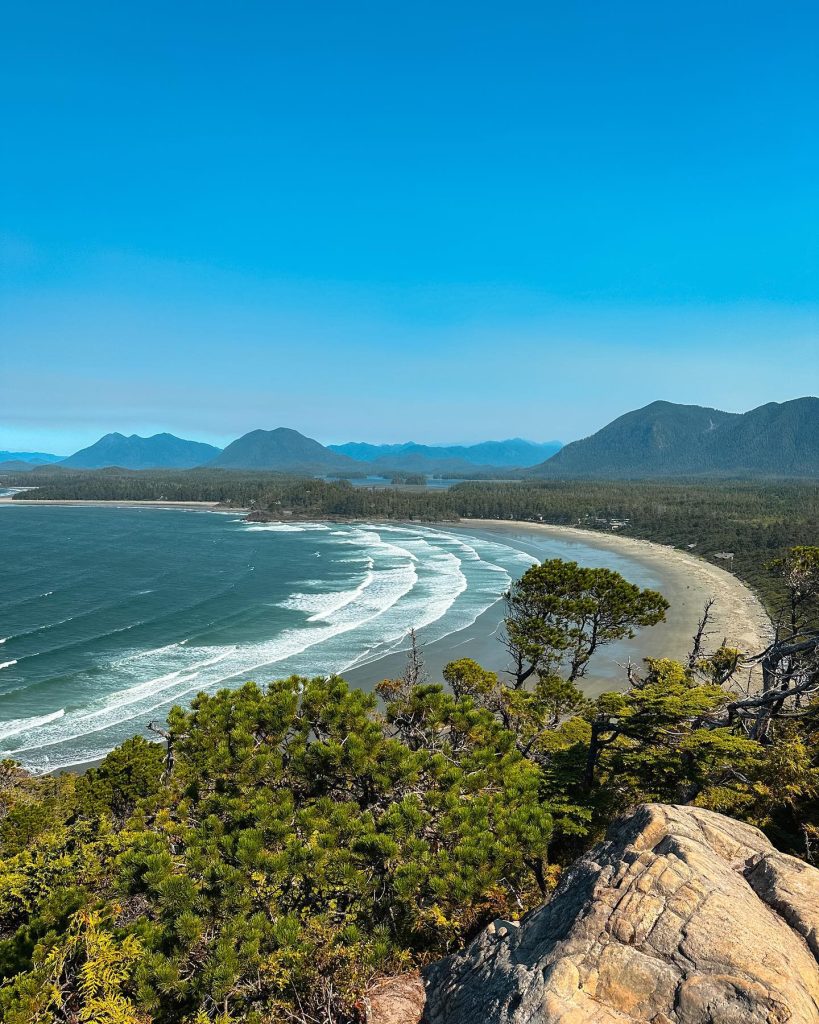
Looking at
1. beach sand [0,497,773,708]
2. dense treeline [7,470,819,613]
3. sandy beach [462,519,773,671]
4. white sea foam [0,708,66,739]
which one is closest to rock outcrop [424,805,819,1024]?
beach sand [0,497,773,708]

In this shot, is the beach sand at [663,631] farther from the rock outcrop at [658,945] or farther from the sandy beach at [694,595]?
the rock outcrop at [658,945]

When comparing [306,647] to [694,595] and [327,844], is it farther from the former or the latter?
[694,595]

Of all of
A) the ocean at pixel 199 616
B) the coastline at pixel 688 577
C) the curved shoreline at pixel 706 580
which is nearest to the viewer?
the ocean at pixel 199 616

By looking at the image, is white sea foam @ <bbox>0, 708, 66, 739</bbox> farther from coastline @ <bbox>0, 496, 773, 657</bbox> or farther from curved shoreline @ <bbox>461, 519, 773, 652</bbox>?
curved shoreline @ <bbox>461, 519, 773, 652</bbox>

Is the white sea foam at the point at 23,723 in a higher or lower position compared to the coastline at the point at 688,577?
lower

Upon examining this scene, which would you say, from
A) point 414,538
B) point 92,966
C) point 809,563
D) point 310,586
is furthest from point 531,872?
point 414,538

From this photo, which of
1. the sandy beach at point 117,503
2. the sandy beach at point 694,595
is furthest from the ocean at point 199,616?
the sandy beach at point 117,503

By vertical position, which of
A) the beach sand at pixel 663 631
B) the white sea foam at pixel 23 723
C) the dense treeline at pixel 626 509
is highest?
the dense treeline at pixel 626 509
